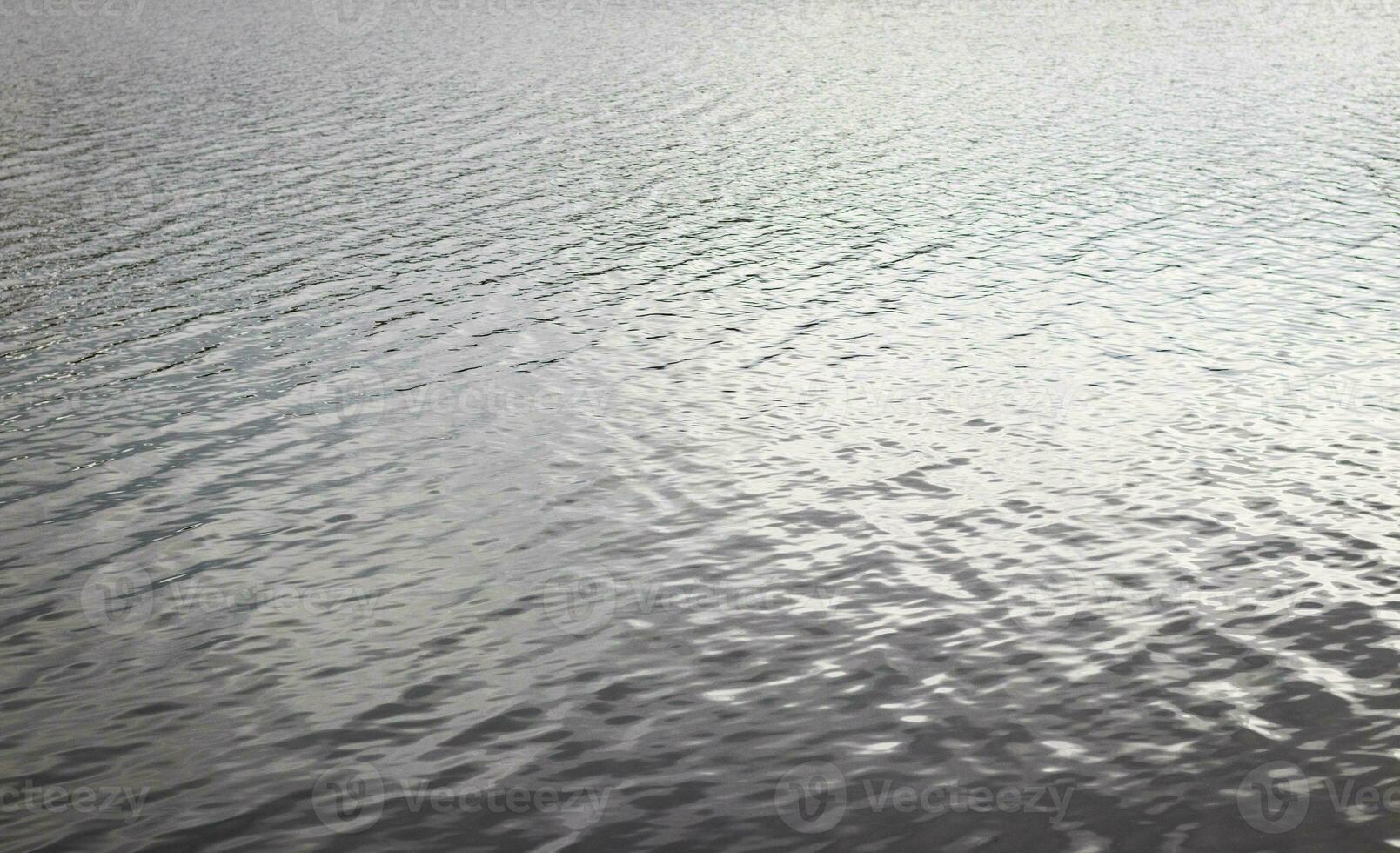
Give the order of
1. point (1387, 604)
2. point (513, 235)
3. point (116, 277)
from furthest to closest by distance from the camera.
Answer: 1. point (513, 235)
2. point (116, 277)
3. point (1387, 604)

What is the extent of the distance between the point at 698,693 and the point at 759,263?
28678 mm

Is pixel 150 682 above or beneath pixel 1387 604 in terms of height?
above

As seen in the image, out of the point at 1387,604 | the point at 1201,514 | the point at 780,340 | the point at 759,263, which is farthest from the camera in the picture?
the point at 759,263

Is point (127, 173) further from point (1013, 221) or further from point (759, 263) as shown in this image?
point (1013, 221)

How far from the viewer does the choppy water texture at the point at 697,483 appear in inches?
761

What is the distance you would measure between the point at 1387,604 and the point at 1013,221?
31.6 m

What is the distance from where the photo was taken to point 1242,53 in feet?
314

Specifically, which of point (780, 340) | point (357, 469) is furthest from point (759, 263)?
point (357, 469)

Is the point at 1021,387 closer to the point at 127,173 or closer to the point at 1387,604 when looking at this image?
the point at 1387,604

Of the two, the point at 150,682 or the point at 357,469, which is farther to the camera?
the point at 357,469

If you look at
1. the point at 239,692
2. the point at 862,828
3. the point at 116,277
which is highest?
the point at 116,277

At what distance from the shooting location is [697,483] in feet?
97.6

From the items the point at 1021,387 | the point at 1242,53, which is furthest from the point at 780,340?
the point at 1242,53

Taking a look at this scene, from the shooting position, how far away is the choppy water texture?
63.4 feet
